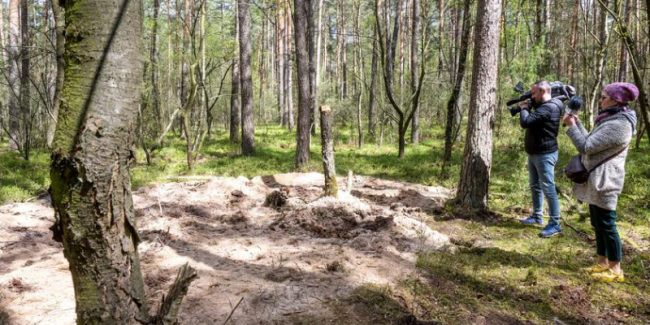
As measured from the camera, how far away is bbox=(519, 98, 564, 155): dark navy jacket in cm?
522

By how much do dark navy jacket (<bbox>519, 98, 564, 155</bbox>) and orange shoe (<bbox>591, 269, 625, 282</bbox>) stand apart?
1.78 meters

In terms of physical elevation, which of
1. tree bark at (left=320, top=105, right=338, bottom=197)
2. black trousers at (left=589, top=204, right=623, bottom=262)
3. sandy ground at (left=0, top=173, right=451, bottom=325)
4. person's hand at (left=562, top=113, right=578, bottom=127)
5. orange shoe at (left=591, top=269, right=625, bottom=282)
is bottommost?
orange shoe at (left=591, top=269, right=625, bottom=282)

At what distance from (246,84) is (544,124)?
33.5 feet

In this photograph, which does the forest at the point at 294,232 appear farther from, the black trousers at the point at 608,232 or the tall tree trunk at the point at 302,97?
the tall tree trunk at the point at 302,97

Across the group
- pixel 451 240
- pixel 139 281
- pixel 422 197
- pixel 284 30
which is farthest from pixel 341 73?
pixel 139 281

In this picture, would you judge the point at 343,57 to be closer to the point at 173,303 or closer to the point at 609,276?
the point at 609,276

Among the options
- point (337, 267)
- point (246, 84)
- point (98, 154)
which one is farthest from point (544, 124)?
point (246, 84)

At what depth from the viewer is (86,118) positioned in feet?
5.82

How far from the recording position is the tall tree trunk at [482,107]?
240 inches

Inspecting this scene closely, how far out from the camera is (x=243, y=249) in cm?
449

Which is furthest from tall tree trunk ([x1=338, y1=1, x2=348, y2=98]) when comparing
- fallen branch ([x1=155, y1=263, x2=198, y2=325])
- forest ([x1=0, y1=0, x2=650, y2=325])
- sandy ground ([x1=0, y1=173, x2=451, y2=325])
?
fallen branch ([x1=155, y1=263, x2=198, y2=325])

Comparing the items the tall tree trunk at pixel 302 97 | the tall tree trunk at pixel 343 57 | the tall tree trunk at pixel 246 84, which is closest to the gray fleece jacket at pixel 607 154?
the tall tree trunk at pixel 302 97

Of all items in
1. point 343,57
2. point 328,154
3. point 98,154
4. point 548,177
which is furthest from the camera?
point 343,57

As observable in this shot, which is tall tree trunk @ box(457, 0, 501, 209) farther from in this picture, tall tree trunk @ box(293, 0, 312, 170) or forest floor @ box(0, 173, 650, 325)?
tall tree trunk @ box(293, 0, 312, 170)
